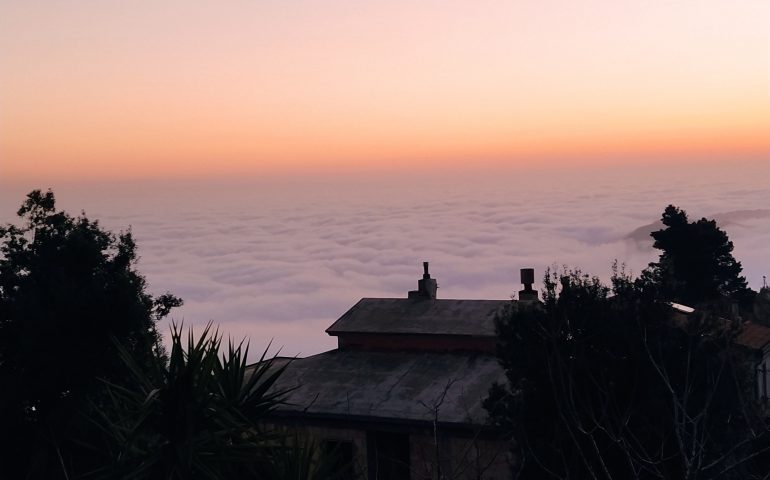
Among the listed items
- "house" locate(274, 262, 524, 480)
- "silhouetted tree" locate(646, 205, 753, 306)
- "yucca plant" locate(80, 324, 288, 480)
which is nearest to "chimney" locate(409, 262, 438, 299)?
"house" locate(274, 262, 524, 480)

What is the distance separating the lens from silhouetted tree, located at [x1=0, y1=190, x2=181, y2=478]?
2019cm

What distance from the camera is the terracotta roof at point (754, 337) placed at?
27.3 meters

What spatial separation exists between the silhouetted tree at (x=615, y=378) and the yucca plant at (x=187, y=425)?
18.8 feet

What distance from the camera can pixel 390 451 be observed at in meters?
23.1

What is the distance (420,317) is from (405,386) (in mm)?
4093

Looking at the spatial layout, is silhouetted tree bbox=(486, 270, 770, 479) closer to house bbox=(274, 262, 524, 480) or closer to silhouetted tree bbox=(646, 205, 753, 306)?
house bbox=(274, 262, 524, 480)

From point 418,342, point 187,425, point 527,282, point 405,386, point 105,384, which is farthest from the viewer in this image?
point 418,342

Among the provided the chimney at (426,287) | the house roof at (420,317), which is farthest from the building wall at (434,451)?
the chimney at (426,287)

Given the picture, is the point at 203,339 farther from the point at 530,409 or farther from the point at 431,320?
the point at 431,320

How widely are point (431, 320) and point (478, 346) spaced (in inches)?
88.2

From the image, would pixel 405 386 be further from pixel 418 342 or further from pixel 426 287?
pixel 426 287

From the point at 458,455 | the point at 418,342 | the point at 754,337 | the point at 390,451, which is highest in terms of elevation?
the point at 418,342

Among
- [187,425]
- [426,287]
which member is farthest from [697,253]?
[187,425]

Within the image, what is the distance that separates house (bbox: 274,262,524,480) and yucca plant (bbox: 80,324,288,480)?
504cm
